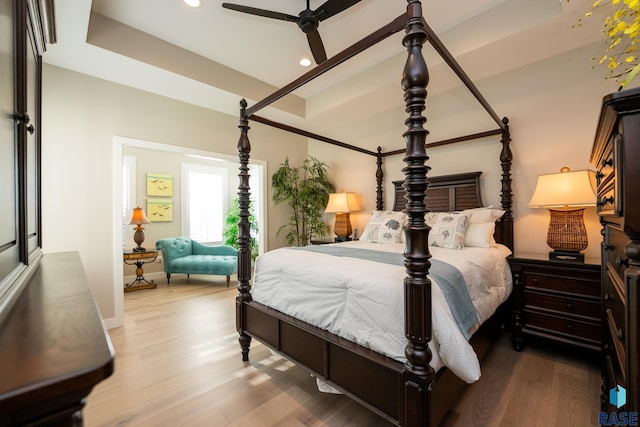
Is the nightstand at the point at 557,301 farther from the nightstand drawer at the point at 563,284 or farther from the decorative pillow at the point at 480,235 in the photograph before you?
the decorative pillow at the point at 480,235

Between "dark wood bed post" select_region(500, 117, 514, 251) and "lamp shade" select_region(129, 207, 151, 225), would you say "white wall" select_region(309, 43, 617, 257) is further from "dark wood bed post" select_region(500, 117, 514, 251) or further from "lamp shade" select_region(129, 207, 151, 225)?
"lamp shade" select_region(129, 207, 151, 225)

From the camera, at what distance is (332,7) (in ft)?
6.95

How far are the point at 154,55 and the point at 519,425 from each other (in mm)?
4177

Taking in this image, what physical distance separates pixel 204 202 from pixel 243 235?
4387 millimetres

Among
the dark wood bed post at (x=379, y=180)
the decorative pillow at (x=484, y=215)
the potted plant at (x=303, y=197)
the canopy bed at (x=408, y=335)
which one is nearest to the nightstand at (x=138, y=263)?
the potted plant at (x=303, y=197)

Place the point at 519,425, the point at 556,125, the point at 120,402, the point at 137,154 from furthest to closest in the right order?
the point at 137,154 → the point at 556,125 → the point at 120,402 → the point at 519,425

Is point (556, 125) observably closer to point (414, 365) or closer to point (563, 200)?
point (563, 200)

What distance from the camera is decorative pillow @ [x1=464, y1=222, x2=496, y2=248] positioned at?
2682 millimetres

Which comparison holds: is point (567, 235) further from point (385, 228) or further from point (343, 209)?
point (343, 209)

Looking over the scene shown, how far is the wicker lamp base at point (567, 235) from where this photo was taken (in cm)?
240

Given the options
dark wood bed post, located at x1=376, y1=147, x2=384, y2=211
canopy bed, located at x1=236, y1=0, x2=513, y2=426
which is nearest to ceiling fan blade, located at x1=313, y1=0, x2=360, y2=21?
canopy bed, located at x1=236, y1=0, x2=513, y2=426

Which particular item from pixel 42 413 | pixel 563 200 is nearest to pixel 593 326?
pixel 563 200

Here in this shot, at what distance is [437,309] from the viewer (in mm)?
1396

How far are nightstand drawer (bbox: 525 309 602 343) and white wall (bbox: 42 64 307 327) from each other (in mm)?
4083
